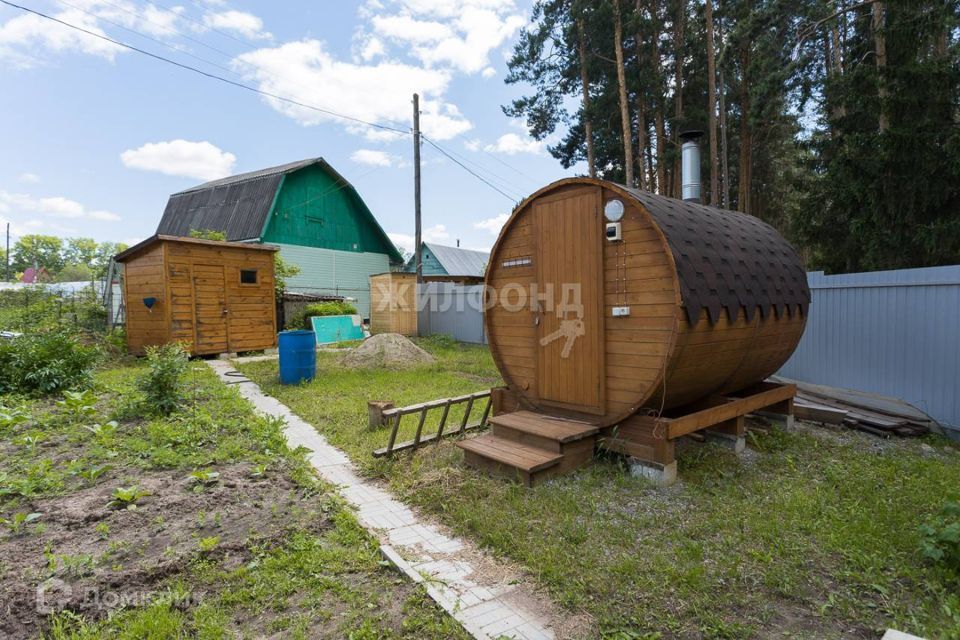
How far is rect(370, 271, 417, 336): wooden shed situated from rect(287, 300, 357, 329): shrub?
1.04 m

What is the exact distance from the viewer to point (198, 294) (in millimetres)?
10867

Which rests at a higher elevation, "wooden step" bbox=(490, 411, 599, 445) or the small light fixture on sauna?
the small light fixture on sauna

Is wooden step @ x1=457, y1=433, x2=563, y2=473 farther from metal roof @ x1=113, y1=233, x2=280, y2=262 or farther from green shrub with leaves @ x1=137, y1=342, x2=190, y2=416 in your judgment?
metal roof @ x1=113, y1=233, x2=280, y2=262

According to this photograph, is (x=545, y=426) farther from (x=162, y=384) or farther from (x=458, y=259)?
(x=458, y=259)

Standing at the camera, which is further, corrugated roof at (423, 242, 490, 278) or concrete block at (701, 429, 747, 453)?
corrugated roof at (423, 242, 490, 278)

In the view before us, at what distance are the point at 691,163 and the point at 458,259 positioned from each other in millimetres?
27781

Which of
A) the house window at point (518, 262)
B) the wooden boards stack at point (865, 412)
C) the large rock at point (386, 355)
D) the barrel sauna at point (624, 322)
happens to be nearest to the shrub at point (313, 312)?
the large rock at point (386, 355)

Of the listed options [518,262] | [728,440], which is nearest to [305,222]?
[518,262]

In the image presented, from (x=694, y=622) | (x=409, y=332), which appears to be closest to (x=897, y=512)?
(x=694, y=622)

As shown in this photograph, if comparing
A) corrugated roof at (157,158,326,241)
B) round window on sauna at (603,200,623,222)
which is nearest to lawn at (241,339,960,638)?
round window on sauna at (603,200,623,222)

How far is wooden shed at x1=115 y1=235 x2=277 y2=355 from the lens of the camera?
10.5 m

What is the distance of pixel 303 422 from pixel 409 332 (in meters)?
10.7

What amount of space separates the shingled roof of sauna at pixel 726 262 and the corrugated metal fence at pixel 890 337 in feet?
4.35

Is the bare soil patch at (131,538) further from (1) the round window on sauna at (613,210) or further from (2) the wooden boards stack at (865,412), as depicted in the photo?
(2) the wooden boards stack at (865,412)
